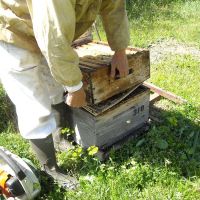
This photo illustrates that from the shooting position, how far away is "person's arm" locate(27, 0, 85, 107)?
8.83ft

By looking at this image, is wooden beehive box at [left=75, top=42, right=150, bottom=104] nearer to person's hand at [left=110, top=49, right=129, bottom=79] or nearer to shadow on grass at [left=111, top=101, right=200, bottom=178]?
person's hand at [left=110, top=49, right=129, bottom=79]

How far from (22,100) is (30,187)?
2.49ft

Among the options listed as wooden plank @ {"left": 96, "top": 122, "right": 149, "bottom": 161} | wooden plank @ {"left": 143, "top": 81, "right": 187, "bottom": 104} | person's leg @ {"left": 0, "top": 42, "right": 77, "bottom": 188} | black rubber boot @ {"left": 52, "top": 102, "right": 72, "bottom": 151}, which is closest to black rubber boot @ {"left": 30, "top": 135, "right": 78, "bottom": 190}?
person's leg @ {"left": 0, "top": 42, "right": 77, "bottom": 188}

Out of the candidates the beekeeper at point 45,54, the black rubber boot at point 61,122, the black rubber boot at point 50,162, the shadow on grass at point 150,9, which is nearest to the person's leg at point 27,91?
the beekeeper at point 45,54

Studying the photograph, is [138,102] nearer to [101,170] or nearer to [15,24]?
[101,170]

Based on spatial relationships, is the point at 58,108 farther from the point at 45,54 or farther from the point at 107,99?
the point at 45,54

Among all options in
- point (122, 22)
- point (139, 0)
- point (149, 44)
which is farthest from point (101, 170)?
point (139, 0)

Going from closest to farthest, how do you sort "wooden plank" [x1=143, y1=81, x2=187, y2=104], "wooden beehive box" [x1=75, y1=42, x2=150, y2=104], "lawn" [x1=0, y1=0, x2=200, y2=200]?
1. "lawn" [x1=0, y1=0, x2=200, y2=200]
2. "wooden beehive box" [x1=75, y1=42, x2=150, y2=104]
3. "wooden plank" [x1=143, y1=81, x2=187, y2=104]

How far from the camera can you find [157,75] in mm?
5727

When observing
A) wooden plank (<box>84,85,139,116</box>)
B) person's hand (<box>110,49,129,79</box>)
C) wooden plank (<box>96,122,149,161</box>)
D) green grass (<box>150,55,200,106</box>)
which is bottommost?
green grass (<box>150,55,200,106</box>)

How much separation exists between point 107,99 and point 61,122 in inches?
25.0

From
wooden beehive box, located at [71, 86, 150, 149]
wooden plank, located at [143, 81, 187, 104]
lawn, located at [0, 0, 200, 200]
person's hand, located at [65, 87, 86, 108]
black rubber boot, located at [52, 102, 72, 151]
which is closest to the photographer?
person's hand, located at [65, 87, 86, 108]

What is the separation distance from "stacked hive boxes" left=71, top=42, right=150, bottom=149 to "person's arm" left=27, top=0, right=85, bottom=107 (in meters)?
0.72

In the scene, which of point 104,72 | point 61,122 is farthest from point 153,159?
point 61,122
